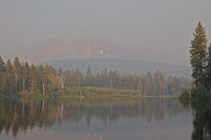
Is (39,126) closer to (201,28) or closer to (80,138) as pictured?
(80,138)

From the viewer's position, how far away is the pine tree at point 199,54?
223ft

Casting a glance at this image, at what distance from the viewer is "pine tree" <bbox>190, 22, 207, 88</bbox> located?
68.0 meters

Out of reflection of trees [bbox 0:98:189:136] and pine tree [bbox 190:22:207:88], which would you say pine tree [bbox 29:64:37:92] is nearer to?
reflection of trees [bbox 0:98:189:136]

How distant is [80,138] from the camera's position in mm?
23906

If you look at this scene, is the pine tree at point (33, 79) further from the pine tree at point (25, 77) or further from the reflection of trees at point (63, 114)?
the reflection of trees at point (63, 114)

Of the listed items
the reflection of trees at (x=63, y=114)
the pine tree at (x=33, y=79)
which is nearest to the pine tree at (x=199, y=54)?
the reflection of trees at (x=63, y=114)

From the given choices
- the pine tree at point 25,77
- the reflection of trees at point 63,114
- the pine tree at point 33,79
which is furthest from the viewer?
the pine tree at point 33,79

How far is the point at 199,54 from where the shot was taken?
69.7 m

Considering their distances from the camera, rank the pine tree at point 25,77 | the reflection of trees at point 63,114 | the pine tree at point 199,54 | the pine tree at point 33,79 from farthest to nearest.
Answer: the pine tree at point 33,79, the pine tree at point 25,77, the pine tree at point 199,54, the reflection of trees at point 63,114

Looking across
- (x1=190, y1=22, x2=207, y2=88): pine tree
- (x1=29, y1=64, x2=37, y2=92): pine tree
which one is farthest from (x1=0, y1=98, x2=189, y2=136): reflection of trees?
(x1=29, y1=64, x2=37, y2=92): pine tree

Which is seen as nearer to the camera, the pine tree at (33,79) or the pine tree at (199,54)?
the pine tree at (199,54)

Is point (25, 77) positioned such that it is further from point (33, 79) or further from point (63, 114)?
point (63, 114)

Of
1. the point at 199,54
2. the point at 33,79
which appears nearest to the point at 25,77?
the point at 33,79

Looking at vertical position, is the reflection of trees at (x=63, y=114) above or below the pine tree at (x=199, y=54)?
below
